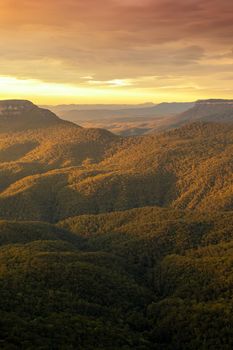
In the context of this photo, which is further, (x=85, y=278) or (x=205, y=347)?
(x=85, y=278)

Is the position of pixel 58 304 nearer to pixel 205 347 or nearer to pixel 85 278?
pixel 85 278

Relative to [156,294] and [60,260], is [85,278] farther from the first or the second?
[156,294]

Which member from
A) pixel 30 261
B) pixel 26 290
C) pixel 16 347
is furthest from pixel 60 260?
pixel 16 347

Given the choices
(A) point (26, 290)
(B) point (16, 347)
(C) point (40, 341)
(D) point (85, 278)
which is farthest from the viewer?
(D) point (85, 278)

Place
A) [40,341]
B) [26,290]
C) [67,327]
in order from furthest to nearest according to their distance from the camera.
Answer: [26,290] < [67,327] < [40,341]

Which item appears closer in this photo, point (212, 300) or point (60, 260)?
point (212, 300)

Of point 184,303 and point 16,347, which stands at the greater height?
point 16,347

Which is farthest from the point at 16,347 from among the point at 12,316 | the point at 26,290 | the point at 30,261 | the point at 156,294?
the point at 156,294

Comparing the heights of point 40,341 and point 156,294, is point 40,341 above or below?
above

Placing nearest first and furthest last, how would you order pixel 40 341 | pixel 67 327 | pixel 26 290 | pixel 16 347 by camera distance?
pixel 16 347 < pixel 40 341 < pixel 67 327 < pixel 26 290
